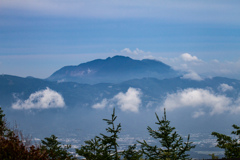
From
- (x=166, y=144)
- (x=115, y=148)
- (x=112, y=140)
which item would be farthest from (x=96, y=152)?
(x=166, y=144)

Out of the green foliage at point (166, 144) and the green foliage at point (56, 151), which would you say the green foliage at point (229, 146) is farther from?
the green foliage at point (56, 151)

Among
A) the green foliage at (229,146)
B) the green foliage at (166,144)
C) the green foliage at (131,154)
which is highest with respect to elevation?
the green foliage at (166,144)

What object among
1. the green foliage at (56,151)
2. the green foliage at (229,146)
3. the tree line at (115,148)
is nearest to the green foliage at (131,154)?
the tree line at (115,148)

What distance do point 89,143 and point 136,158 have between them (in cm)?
441

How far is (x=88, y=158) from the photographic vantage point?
15688 millimetres

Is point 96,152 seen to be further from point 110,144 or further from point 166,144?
point 166,144

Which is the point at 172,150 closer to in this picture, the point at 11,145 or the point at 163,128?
the point at 163,128

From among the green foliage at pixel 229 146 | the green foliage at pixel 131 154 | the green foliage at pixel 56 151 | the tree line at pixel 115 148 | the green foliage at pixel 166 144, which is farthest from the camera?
the green foliage at pixel 229 146

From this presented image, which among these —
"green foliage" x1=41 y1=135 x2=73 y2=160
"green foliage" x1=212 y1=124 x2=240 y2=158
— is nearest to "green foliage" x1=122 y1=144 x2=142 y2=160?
"green foliage" x1=41 y1=135 x2=73 y2=160

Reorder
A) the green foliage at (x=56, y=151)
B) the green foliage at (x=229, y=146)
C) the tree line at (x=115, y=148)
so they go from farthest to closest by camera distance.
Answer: the green foliage at (x=229, y=146)
the green foliage at (x=56, y=151)
the tree line at (x=115, y=148)

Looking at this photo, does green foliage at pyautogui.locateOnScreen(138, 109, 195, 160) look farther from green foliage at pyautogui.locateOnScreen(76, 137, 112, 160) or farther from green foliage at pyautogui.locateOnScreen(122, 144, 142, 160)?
green foliage at pyautogui.locateOnScreen(76, 137, 112, 160)

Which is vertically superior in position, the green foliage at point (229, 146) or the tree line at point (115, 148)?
the tree line at point (115, 148)

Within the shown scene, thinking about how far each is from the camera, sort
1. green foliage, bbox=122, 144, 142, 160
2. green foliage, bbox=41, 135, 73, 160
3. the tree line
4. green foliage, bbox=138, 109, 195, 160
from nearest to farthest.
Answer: the tree line, green foliage, bbox=41, 135, 73, 160, green foliage, bbox=138, 109, 195, 160, green foliage, bbox=122, 144, 142, 160

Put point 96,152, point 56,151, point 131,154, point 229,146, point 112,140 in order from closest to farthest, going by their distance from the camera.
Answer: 1. point 112,140
2. point 131,154
3. point 96,152
4. point 56,151
5. point 229,146
